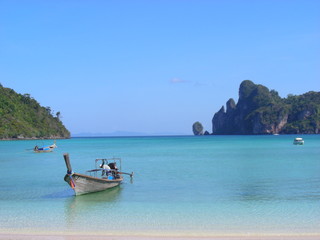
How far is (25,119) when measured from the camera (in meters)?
150

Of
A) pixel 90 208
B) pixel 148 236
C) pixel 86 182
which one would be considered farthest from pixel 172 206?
pixel 86 182

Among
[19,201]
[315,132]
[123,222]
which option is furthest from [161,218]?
[315,132]

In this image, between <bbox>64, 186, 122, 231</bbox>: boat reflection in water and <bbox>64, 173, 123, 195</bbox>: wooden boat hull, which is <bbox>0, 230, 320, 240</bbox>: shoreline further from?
<bbox>64, 173, 123, 195</bbox>: wooden boat hull

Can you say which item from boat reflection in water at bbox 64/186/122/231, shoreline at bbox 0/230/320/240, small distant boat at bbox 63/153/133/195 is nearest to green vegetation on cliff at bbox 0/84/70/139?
small distant boat at bbox 63/153/133/195

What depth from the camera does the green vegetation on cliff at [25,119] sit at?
451 feet

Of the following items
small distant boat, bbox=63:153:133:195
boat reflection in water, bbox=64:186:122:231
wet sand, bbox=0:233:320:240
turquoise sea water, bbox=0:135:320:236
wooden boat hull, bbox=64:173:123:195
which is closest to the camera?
wet sand, bbox=0:233:320:240

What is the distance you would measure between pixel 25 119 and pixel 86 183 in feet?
452

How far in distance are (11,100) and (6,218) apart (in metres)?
143

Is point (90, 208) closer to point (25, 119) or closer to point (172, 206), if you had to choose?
point (172, 206)

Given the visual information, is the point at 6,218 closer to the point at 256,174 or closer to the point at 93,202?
the point at 93,202

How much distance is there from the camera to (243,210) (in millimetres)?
Result: 16547

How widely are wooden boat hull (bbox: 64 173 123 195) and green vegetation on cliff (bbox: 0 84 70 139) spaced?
11929 cm

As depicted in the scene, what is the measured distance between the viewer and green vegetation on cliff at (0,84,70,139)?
451 feet

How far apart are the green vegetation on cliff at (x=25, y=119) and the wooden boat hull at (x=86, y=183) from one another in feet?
391
